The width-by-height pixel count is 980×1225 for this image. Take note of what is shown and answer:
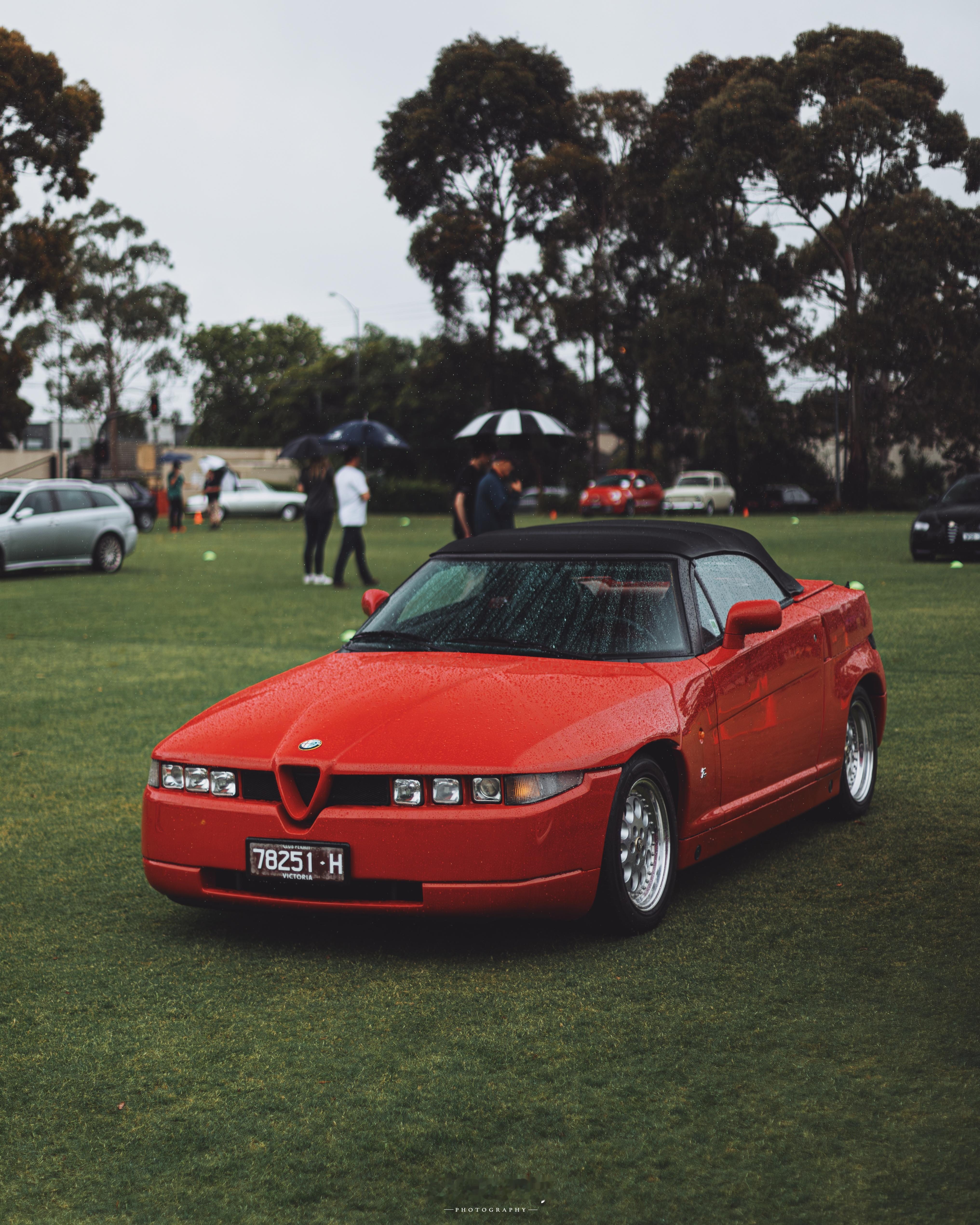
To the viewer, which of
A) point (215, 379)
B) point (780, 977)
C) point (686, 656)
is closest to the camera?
point (780, 977)

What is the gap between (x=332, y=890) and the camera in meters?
4.94

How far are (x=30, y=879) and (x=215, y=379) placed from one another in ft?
341

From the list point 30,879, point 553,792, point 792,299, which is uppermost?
point 792,299

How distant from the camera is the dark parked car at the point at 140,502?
45531 mm

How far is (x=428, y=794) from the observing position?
4859mm

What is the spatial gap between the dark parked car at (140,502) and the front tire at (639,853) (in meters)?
40.9

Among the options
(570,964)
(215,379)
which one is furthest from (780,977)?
(215,379)

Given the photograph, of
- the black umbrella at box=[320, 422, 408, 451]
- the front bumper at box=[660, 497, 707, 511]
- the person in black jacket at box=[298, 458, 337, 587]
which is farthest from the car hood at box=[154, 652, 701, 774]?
the front bumper at box=[660, 497, 707, 511]

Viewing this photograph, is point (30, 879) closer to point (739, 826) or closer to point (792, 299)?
point (739, 826)

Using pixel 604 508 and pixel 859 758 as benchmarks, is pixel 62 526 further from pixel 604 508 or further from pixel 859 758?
pixel 604 508

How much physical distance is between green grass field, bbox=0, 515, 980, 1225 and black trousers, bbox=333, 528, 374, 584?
44.0ft

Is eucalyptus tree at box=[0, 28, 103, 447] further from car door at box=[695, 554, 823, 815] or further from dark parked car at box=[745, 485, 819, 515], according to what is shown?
car door at box=[695, 554, 823, 815]

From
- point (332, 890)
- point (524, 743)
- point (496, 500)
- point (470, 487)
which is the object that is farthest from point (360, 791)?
point (470, 487)

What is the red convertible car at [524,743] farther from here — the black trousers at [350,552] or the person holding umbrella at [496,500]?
the black trousers at [350,552]
